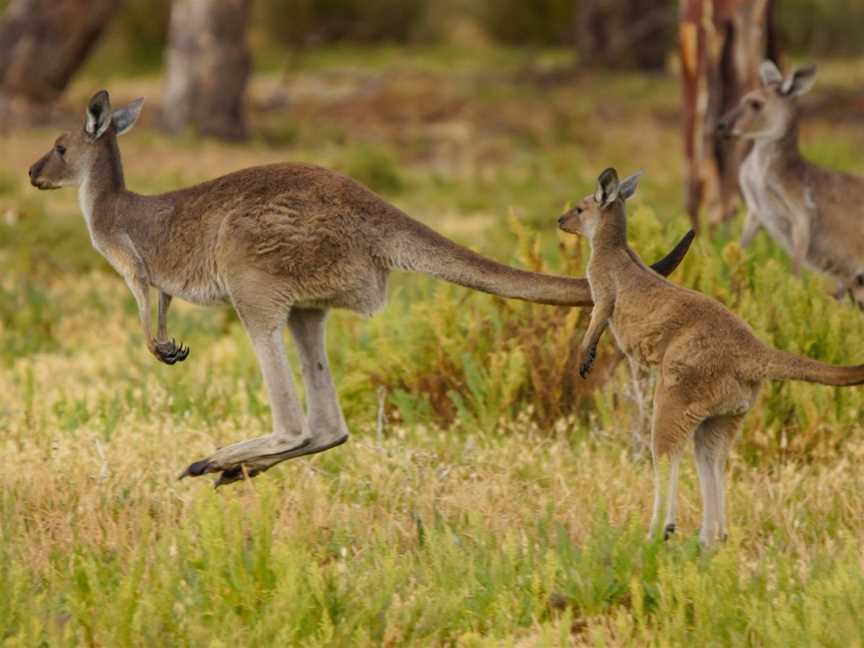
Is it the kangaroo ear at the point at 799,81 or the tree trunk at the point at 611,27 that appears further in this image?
the tree trunk at the point at 611,27

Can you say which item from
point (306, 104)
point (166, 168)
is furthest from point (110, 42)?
point (166, 168)

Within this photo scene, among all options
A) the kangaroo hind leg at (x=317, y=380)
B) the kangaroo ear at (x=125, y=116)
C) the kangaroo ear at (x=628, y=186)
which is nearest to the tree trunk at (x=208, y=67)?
the kangaroo ear at (x=125, y=116)

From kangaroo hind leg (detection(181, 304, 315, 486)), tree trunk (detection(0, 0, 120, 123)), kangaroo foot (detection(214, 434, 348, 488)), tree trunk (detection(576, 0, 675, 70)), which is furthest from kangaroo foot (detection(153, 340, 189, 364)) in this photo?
tree trunk (detection(576, 0, 675, 70))

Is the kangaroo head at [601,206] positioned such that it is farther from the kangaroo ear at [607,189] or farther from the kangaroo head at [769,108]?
the kangaroo head at [769,108]

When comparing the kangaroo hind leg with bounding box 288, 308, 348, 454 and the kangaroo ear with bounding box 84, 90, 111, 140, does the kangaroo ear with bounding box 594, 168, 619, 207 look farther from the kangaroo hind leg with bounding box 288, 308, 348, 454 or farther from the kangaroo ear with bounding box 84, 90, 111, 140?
the kangaroo ear with bounding box 84, 90, 111, 140

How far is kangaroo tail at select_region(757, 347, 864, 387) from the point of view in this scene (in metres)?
3.93

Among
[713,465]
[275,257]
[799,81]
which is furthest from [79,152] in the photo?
[799,81]

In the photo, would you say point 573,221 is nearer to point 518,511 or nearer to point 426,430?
point 518,511

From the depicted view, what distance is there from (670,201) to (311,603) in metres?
9.03

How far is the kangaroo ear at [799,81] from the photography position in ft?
26.7

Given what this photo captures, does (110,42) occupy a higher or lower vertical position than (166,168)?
higher

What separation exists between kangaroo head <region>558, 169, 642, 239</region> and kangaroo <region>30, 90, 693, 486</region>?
20cm

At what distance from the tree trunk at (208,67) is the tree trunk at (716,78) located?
23.0 ft

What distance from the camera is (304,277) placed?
15.3ft
